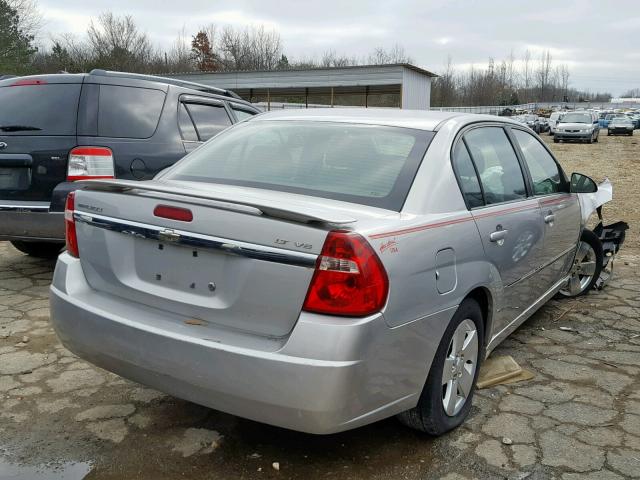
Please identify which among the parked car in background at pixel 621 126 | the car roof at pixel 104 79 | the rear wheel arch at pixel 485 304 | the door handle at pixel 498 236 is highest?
the parked car in background at pixel 621 126

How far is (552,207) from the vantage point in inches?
163

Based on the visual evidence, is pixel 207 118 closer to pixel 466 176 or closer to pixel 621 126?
pixel 466 176

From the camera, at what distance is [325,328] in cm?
217

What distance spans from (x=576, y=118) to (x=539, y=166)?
3265cm

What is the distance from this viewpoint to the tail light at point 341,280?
2.20 m

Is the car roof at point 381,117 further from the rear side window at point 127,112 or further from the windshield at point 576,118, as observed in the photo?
the windshield at point 576,118

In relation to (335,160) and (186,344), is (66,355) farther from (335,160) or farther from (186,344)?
(335,160)

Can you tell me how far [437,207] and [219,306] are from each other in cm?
108

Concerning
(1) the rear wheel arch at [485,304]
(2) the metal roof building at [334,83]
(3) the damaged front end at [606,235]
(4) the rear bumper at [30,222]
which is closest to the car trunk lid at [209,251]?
(1) the rear wheel arch at [485,304]

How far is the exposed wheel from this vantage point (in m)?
5.32

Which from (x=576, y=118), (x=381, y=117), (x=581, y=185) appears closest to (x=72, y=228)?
(x=381, y=117)

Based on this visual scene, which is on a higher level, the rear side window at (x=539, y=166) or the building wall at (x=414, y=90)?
the building wall at (x=414, y=90)

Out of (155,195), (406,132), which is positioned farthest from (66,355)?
(406,132)

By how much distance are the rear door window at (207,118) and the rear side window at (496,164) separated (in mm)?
3102
